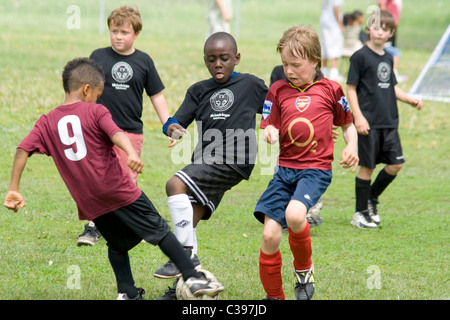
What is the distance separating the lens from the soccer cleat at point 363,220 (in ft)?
24.7

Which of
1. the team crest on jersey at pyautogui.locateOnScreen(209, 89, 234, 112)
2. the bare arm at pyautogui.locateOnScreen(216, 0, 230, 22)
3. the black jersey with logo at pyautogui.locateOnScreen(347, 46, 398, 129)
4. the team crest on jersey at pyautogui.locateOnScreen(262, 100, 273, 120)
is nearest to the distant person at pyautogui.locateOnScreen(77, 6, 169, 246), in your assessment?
the team crest on jersey at pyautogui.locateOnScreen(209, 89, 234, 112)

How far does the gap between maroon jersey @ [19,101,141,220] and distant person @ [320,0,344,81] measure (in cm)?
1185

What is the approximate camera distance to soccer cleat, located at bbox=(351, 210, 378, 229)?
7.54m

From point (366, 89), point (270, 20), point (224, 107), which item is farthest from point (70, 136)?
point (270, 20)

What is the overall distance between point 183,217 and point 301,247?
0.84 metres

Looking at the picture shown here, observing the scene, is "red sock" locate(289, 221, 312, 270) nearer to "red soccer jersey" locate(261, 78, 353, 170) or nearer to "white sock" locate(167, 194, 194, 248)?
"red soccer jersey" locate(261, 78, 353, 170)

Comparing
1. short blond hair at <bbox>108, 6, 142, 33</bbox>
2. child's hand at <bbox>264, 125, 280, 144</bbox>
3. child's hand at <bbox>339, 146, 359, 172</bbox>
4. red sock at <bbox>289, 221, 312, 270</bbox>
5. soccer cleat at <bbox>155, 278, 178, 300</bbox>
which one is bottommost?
soccer cleat at <bbox>155, 278, 178, 300</bbox>

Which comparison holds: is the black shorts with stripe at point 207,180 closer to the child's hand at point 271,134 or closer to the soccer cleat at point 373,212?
the child's hand at point 271,134

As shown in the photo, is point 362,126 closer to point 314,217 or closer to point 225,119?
point 314,217

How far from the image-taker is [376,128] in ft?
24.5

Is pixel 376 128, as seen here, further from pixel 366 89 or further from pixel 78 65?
pixel 78 65

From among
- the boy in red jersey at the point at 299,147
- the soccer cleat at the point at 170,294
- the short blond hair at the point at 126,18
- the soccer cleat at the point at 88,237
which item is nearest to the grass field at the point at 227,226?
the soccer cleat at the point at 88,237

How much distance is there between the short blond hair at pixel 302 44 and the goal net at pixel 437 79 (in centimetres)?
1036

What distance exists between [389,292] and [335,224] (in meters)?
2.36
